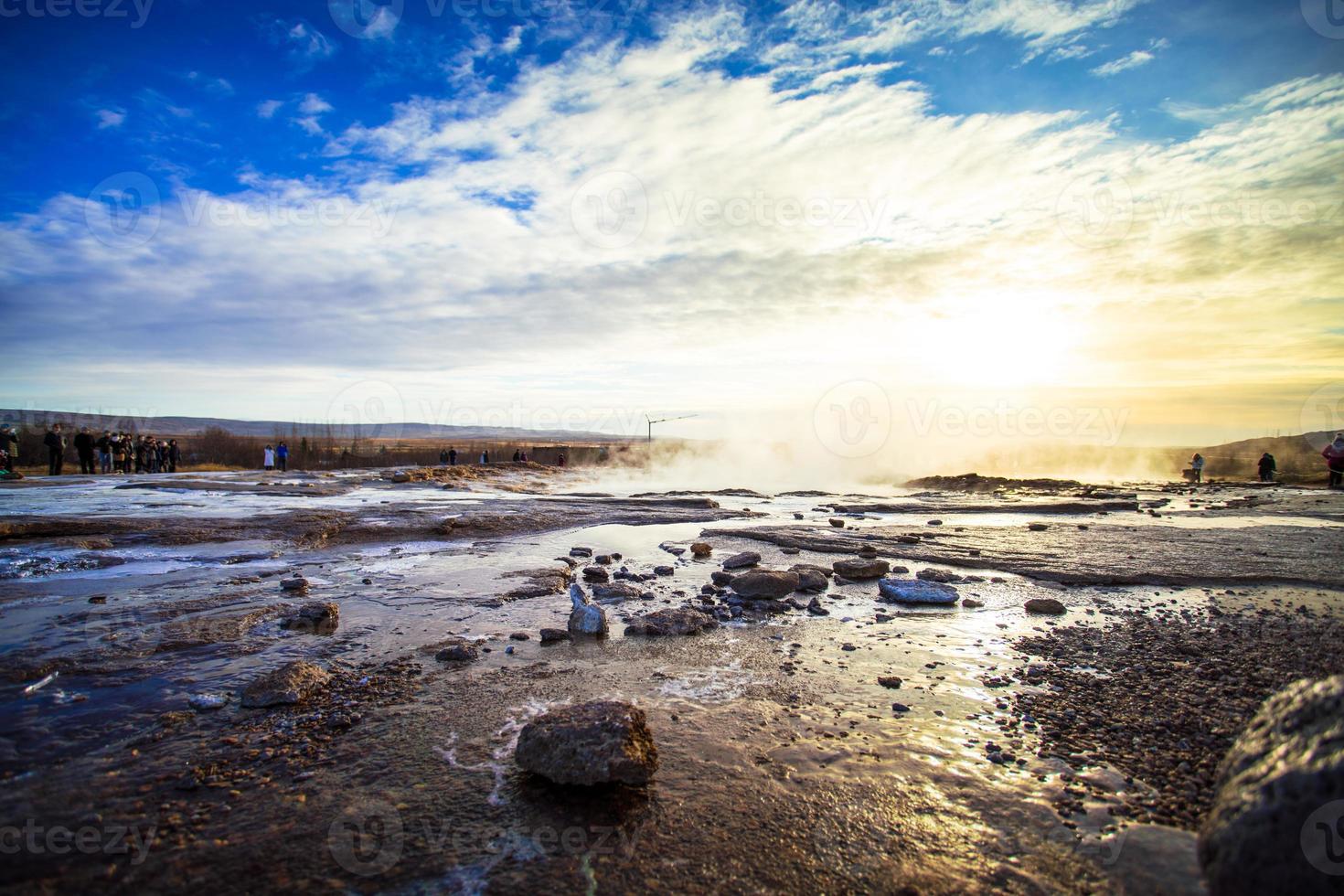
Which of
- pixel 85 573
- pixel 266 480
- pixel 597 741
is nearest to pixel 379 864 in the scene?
pixel 597 741

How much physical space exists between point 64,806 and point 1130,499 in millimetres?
26237

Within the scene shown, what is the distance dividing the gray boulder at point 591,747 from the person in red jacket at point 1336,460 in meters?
33.8

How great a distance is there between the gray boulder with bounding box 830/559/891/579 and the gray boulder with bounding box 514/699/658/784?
20.9 ft

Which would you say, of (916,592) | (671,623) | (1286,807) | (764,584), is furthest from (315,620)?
(1286,807)

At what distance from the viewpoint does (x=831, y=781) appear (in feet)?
12.7

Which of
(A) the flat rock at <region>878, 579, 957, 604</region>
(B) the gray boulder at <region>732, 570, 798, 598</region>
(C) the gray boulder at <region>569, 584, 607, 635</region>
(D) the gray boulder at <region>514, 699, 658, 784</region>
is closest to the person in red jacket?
(A) the flat rock at <region>878, 579, 957, 604</region>

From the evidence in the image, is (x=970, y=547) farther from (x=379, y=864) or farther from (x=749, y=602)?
(x=379, y=864)

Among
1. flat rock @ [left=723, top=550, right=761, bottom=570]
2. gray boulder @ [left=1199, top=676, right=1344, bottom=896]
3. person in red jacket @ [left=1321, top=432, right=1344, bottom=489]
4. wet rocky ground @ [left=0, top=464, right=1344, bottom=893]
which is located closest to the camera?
gray boulder @ [left=1199, top=676, right=1344, bottom=896]

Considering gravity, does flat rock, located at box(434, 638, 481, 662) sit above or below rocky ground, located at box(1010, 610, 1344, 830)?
below

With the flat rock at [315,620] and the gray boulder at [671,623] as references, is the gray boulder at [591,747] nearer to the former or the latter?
the gray boulder at [671,623]

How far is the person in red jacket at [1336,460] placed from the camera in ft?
79.8

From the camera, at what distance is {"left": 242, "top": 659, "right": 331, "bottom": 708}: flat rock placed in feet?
16.0

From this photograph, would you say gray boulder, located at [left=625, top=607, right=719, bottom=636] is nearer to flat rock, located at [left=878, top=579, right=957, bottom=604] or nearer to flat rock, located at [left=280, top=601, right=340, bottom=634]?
flat rock, located at [left=878, top=579, right=957, bottom=604]

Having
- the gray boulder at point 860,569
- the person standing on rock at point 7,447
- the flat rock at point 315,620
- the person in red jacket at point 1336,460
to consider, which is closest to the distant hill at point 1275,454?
the person in red jacket at point 1336,460
